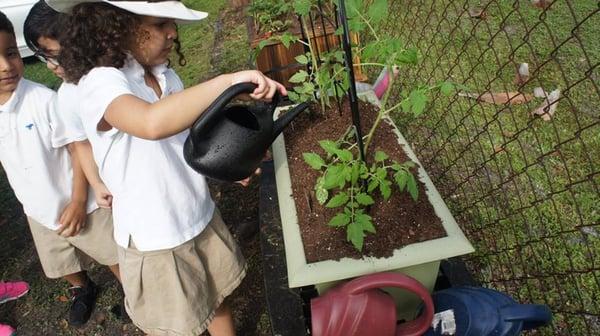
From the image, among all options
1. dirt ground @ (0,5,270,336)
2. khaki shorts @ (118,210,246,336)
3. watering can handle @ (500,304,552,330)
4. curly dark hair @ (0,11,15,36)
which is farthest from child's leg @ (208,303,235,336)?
curly dark hair @ (0,11,15,36)

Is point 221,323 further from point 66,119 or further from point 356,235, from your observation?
point 66,119

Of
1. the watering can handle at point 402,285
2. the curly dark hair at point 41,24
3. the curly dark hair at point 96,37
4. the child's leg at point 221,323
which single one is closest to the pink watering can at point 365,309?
the watering can handle at point 402,285

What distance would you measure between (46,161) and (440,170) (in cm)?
207

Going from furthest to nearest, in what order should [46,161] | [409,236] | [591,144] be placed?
A: [591,144], [46,161], [409,236]

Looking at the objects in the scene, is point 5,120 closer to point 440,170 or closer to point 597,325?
point 440,170

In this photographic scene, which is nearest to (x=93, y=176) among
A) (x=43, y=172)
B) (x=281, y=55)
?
(x=43, y=172)

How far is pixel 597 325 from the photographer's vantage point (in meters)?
1.70

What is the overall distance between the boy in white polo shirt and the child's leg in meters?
0.63

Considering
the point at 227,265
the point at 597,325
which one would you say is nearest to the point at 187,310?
the point at 227,265

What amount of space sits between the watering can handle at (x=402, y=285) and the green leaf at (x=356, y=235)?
3.8 inches

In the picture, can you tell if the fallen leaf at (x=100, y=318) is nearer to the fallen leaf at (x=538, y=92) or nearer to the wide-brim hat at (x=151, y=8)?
the wide-brim hat at (x=151, y=8)

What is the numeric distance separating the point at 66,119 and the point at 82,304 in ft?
3.74

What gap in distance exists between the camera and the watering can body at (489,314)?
1.14 m

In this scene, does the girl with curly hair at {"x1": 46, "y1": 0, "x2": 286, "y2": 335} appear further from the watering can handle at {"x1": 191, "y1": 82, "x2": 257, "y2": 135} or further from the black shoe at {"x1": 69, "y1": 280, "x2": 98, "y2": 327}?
the black shoe at {"x1": 69, "y1": 280, "x2": 98, "y2": 327}
